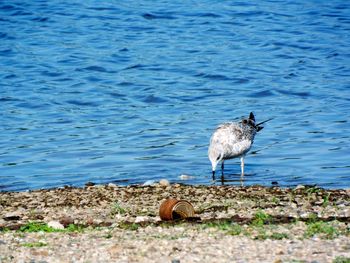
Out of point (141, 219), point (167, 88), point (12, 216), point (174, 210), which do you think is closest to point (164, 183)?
point (12, 216)

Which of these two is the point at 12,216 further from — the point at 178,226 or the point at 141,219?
the point at 178,226

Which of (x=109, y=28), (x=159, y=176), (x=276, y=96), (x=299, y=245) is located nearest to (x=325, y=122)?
(x=276, y=96)

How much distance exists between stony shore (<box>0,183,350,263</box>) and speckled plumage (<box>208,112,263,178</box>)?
6.41ft

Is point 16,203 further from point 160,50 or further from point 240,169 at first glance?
point 160,50

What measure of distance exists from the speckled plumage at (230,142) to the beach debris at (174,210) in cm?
447

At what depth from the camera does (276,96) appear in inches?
790

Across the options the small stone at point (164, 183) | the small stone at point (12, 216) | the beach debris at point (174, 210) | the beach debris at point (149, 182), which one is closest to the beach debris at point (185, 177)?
the beach debris at point (149, 182)

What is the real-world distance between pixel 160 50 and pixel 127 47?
43.3 inches

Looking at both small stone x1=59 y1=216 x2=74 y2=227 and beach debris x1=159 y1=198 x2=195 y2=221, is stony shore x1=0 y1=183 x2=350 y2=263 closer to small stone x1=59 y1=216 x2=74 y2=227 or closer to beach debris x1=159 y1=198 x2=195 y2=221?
small stone x1=59 y1=216 x2=74 y2=227

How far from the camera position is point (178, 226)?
8.80 m

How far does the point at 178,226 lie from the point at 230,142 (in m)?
5.56

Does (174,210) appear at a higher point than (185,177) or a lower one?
lower

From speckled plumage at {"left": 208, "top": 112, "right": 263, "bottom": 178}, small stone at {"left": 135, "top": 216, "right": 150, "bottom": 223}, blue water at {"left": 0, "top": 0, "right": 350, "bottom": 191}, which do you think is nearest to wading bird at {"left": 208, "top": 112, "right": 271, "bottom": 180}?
speckled plumage at {"left": 208, "top": 112, "right": 263, "bottom": 178}

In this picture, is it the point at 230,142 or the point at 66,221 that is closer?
the point at 66,221
